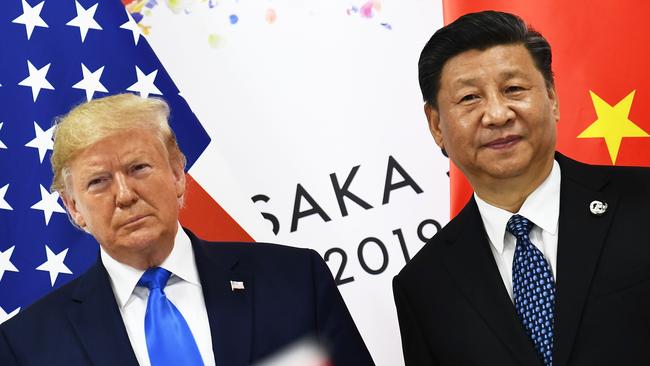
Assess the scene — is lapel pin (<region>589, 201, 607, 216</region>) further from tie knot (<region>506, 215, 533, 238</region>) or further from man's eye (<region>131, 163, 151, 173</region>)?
man's eye (<region>131, 163, 151, 173</region>)

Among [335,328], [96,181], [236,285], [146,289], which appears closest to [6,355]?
[146,289]

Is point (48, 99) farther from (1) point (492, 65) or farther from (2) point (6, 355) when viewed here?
(1) point (492, 65)

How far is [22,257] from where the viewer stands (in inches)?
121

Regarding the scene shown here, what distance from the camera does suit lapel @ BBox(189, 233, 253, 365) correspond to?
223cm

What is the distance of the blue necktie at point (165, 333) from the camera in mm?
2195

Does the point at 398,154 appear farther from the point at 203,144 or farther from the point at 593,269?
the point at 593,269

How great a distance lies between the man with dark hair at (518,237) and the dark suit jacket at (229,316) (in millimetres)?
262

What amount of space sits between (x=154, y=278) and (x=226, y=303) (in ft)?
0.61

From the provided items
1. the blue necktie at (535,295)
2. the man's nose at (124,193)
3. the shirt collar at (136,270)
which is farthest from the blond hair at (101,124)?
the blue necktie at (535,295)

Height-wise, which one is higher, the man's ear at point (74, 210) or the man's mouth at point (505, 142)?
the man's ear at point (74, 210)

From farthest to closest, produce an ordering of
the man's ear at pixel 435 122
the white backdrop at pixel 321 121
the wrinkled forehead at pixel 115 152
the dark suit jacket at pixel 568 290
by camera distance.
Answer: the white backdrop at pixel 321 121, the man's ear at pixel 435 122, the wrinkled forehead at pixel 115 152, the dark suit jacket at pixel 568 290

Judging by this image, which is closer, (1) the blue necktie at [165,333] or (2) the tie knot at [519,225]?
(1) the blue necktie at [165,333]

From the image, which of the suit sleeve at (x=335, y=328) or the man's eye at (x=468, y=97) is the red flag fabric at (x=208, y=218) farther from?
the man's eye at (x=468, y=97)

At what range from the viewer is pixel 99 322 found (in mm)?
2264
